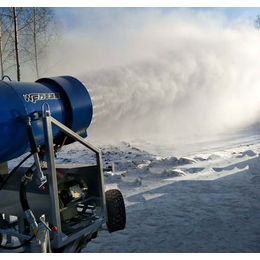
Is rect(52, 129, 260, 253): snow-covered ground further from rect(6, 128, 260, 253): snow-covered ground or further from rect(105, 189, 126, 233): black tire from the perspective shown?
rect(105, 189, 126, 233): black tire

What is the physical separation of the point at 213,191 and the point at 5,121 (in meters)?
4.33

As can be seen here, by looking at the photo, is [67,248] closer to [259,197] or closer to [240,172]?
[259,197]

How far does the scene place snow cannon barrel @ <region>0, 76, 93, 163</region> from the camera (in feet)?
8.45

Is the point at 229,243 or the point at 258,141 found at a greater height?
the point at 229,243

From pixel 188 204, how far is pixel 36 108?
3.25 metres

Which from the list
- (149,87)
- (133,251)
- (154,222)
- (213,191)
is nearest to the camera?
(133,251)

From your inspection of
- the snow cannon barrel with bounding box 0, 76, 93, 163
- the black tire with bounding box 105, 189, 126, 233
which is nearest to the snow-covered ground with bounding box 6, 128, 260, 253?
the black tire with bounding box 105, 189, 126, 233

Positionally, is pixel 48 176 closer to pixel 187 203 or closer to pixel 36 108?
pixel 36 108

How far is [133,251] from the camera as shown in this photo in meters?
3.47

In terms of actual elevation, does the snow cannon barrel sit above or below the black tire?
above

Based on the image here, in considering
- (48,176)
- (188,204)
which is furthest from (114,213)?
(188,204)

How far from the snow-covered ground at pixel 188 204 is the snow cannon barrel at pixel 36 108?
162 cm

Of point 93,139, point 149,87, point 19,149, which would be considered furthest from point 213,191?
point 93,139

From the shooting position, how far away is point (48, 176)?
2.55 m
